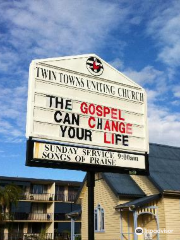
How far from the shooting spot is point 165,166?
26.3m

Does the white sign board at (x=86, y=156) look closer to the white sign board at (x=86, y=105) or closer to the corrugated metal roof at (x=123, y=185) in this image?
the white sign board at (x=86, y=105)

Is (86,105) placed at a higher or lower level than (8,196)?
higher

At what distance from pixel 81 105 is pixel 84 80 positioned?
0.96m

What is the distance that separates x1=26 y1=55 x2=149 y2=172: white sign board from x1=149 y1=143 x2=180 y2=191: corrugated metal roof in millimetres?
11429

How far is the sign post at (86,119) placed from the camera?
10.8 meters

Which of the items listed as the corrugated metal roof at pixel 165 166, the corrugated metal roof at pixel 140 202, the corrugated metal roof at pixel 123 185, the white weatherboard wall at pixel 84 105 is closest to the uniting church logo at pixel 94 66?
the white weatherboard wall at pixel 84 105

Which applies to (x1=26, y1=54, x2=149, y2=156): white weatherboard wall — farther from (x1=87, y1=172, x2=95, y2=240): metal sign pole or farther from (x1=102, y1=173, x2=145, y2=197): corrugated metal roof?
(x1=102, y1=173, x2=145, y2=197): corrugated metal roof

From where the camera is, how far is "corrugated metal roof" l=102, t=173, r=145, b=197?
2420 cm

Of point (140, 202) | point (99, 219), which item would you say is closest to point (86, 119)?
point (140, 202)

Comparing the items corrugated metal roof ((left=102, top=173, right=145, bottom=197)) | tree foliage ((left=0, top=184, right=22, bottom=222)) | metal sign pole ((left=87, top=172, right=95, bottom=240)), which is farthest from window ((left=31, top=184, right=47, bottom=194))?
metal sign pole ((left=87, top=172, right=95, bottom=240))

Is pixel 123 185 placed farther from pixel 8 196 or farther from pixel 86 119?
pixel 86 119

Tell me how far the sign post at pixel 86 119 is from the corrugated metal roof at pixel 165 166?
37.5 ft

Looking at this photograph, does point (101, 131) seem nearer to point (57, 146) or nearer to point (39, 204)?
point (57, 146)

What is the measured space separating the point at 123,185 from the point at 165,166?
376cm
